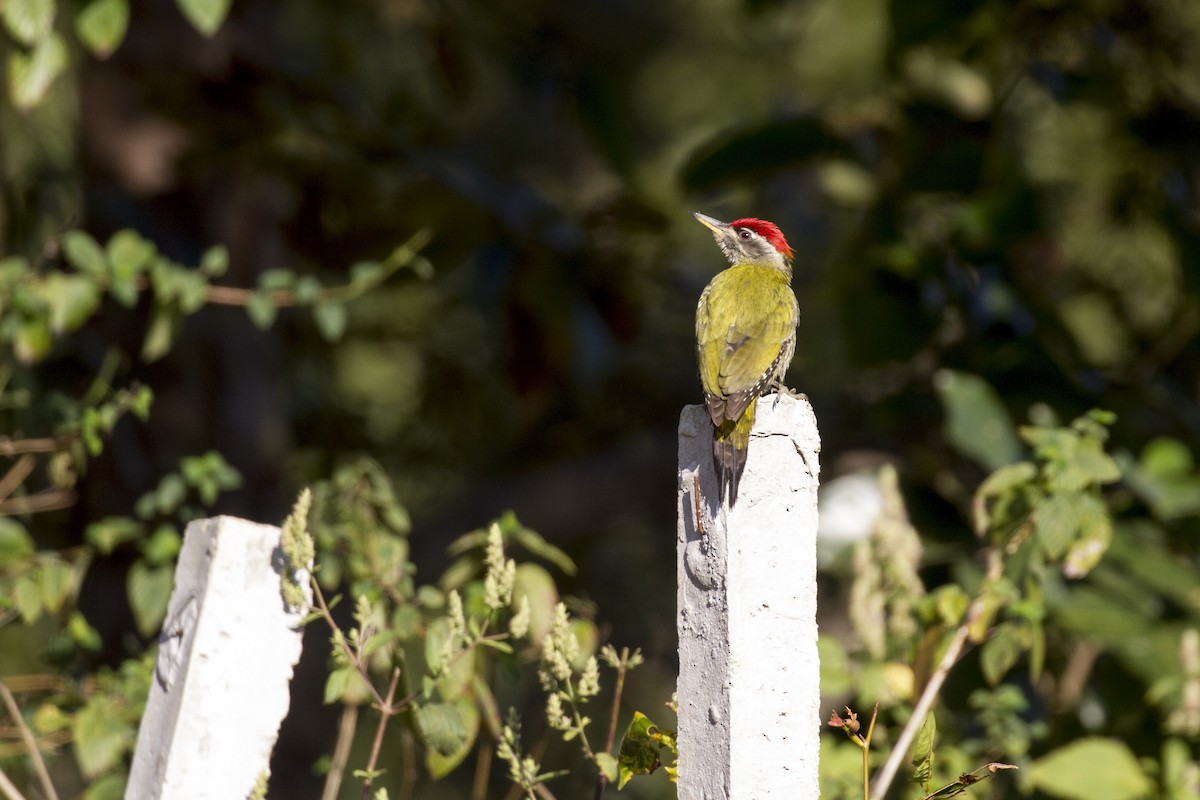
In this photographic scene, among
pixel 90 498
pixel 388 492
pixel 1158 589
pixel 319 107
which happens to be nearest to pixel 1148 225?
pixel 1158 589

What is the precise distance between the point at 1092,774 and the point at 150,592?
1981 millimetres

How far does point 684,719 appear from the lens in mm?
1591

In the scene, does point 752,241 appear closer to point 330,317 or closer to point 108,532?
point 330,317

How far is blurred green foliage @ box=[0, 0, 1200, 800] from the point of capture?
3025 mm

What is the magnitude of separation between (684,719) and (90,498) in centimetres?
425

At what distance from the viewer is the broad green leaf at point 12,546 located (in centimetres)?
277

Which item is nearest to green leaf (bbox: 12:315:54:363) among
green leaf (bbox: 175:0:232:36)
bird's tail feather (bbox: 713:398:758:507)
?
green leaf (bbox: 175:0:232:36)

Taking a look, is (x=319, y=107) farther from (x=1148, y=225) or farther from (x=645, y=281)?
(x=1148, y=225)

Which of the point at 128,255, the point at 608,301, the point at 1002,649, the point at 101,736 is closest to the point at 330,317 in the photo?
the point at 128,255

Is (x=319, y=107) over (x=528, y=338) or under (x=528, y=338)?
over

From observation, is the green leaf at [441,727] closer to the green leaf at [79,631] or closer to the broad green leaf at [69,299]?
the green leaf at [79,631]

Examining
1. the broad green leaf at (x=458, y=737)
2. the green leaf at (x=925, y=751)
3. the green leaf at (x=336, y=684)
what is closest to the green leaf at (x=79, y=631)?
the broad green leaf at (x=458, y=737)

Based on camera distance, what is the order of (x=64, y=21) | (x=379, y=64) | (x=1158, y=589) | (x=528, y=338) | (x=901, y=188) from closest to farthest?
1. (x=1158, y=589)
2. (x=901, y=188)
3. (x=528, y=338)
4. (x=64, y=21)
5. (x=379, y=64)

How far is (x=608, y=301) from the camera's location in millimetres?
4746
